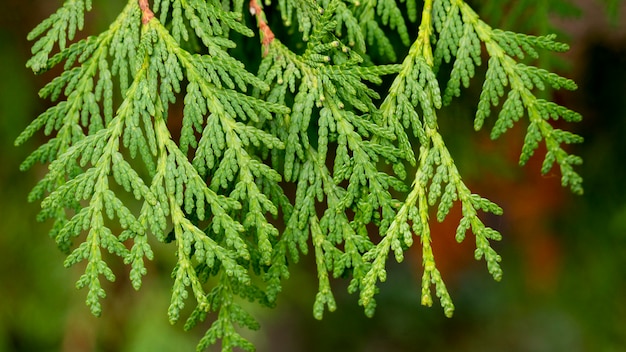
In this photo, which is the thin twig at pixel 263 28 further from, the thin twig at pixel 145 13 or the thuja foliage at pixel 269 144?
the thin twig at pixel 145 13

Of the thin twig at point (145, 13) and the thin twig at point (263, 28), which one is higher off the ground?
the thin twig at point (263, 28)

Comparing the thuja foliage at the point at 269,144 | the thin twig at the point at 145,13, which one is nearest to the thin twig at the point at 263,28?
the thuja foliage at the point at 269,144

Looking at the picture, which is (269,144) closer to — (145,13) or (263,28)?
(263,28)

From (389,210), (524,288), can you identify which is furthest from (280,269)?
(524,288)

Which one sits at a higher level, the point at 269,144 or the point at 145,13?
the point at 145,13

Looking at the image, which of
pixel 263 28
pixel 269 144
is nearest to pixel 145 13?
pixel 263 28

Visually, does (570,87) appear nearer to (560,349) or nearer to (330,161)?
(330,161)

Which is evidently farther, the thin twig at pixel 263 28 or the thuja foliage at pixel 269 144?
the thin twig at pixel 263 28

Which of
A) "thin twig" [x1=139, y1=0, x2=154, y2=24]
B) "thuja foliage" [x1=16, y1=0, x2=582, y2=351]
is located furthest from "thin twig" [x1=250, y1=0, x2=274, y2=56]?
"thin twig" [x1=139, y1=0, x2=154, y2=24]
